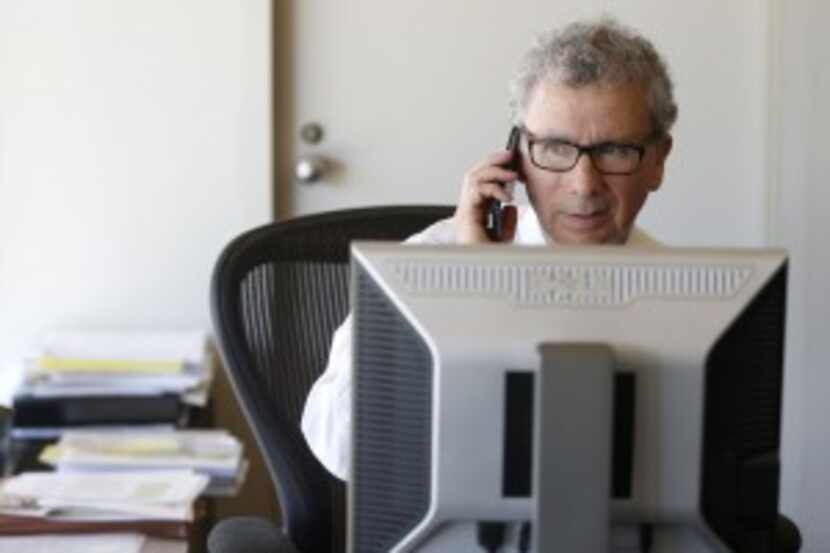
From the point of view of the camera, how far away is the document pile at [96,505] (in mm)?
1979

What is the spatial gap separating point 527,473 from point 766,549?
0.20m

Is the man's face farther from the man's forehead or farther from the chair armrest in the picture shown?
the chair armrest

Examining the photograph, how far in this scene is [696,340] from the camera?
978 millimetres

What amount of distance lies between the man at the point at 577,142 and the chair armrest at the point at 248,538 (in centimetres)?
14

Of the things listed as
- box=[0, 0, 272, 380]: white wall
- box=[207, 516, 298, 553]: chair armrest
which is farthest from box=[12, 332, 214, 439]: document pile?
box=[207, 516, 298, 553]: chair armrest

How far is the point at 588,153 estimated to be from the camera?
1463mm

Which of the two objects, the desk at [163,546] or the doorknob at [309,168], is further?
the doorknob at [309,168]

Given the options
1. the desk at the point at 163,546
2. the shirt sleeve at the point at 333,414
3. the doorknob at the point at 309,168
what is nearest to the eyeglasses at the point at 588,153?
the shirt sleeve at the point at 333,414

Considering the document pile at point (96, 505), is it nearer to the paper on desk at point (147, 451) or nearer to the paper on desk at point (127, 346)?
the paper on desk at point (147, 451)

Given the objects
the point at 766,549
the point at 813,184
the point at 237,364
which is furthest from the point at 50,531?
the point at 813,184

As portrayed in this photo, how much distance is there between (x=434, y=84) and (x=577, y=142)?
1.33 metres

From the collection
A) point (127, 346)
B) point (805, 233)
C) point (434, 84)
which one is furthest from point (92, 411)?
point (805, 233)

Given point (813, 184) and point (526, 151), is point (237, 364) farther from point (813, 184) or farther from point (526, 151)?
point (813, 184)

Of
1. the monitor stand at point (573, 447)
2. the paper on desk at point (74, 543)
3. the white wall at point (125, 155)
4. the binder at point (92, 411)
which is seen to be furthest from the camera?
the white wall at point (125, 155)
